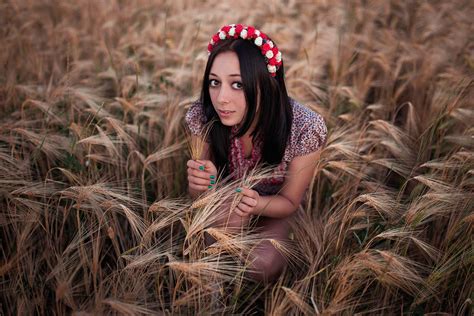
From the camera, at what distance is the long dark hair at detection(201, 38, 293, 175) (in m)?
1.56

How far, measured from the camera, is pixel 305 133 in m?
1.72

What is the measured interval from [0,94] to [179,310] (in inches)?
71.7

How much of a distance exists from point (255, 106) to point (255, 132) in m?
0.17

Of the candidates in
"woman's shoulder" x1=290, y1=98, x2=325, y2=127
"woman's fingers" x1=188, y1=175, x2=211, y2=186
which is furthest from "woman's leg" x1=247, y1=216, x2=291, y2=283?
"woman's shoulder" x1=290, y1=98, x2=325, y2=127

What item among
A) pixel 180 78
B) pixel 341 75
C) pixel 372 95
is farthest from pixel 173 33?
pixel 372 95

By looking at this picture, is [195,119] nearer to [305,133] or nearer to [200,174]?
[200,174]

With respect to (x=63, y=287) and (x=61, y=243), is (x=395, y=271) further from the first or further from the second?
(x=61, y=243)

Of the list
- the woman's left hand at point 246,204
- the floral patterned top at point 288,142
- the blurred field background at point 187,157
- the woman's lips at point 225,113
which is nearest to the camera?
the blurred field background at point 187,157

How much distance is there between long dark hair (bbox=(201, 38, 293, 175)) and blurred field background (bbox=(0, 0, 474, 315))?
24 cm

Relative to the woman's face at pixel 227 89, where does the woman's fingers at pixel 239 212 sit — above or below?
below

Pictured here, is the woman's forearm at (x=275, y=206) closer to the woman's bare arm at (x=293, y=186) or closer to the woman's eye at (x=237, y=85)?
the woman's bare arm at (x=293, y=186)

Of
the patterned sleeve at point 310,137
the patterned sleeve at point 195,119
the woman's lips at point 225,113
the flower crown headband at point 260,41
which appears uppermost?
the flower crown headband at point 260,41

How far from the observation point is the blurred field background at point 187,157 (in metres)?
1.35

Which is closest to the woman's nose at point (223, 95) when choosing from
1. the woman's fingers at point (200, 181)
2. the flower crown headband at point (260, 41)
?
the flower crown headband at point (260, 41)
